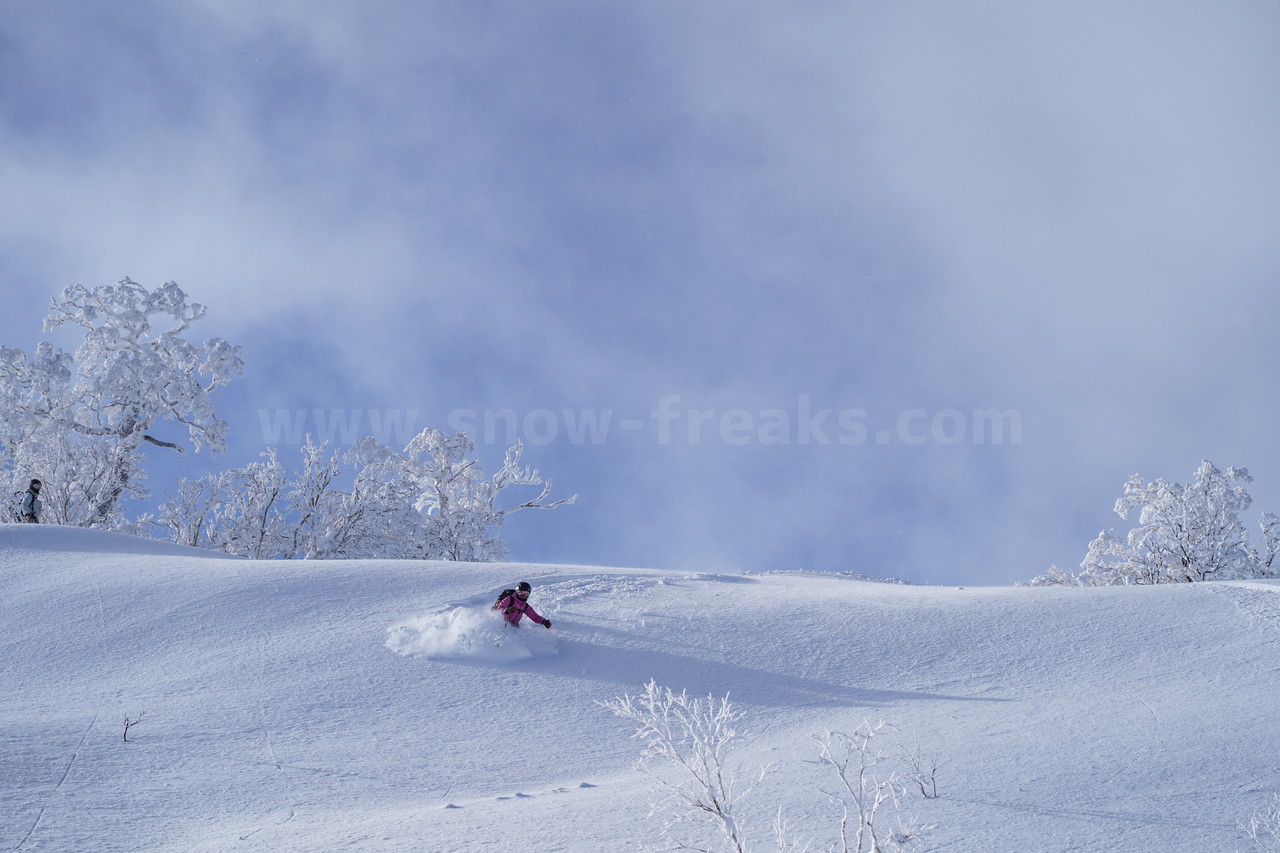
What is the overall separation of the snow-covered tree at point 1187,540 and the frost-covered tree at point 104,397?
28665 millimetres

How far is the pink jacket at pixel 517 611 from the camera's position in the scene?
384 inches

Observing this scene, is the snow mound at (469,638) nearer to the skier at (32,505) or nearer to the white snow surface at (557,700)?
the white snow surface at (557,700)

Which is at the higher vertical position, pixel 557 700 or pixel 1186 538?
pixel 1186 538

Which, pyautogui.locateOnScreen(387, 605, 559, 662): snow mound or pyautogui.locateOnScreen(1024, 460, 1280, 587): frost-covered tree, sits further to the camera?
pyautogui.locateOnScreen(1024, 460, 1280, 587): frost-covered tree

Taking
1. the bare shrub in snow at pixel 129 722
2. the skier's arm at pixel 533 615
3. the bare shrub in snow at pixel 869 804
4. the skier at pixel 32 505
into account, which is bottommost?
the bare shrub in snow at pixel 129 722

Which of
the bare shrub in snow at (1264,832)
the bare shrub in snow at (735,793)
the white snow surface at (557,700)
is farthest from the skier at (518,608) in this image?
the bare shrub in snow at (1264,832)

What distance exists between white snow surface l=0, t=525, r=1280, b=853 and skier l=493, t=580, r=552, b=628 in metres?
0.21

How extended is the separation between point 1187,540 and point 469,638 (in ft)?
82.1

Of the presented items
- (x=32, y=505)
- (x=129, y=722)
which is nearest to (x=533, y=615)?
(x=129, y=722)

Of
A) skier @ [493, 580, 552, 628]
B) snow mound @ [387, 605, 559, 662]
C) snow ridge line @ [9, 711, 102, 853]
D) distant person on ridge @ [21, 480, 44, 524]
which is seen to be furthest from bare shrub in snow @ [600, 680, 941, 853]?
distant person on ridge @ [21, 480, 44, 524]

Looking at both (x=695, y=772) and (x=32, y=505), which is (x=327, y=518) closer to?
(x=32, y=505)

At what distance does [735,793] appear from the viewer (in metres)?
5.55

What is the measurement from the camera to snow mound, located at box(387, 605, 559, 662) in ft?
30.2

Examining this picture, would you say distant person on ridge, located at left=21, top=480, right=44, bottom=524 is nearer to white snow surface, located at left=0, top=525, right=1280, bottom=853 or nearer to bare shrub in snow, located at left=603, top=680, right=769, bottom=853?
white snow surface, located at left=0, top=525, right=1280, bottom=853
